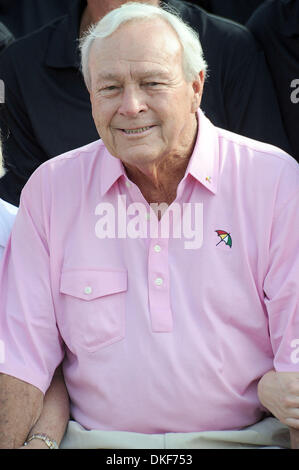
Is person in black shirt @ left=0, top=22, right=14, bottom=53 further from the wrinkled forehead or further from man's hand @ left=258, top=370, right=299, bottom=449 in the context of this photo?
man's hand @ left=258, top=370, right=299, bottom=449

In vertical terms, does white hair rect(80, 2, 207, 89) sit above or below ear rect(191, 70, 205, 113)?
above

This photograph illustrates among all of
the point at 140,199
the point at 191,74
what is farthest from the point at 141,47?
the point at 140,199

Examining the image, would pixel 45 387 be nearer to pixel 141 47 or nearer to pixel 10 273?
pixel 10 273

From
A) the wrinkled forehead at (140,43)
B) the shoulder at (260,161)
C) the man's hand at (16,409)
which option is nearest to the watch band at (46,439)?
the man's hand at (16,409)

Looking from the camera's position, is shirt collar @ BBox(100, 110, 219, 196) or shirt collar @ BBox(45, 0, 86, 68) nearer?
shirt collar @ BBox(100, 110, 219, 196)

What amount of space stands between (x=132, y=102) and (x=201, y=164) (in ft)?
0.88

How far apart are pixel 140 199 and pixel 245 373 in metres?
0.57

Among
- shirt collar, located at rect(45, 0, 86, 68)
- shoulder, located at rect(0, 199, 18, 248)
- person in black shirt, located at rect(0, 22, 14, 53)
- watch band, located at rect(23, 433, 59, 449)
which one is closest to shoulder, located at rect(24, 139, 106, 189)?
shoulder, located at rect(0, 199, 18, 248)

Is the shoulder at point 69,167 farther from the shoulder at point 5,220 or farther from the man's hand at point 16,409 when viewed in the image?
the man's hand at point 16,409

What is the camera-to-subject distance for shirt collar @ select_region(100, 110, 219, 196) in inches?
92.5

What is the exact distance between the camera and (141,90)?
7.46 feet

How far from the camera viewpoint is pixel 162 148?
90.6 inches

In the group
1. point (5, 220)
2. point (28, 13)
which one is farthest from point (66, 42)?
point (5, 220)

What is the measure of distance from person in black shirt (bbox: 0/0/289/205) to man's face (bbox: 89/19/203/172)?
0.86m
